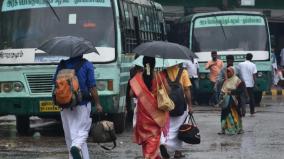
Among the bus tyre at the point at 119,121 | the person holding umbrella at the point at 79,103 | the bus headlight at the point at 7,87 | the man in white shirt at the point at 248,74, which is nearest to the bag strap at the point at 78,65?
the person holding umbrella at the point at 79,103

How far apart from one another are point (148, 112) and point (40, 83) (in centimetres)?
444

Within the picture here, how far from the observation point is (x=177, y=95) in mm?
10117

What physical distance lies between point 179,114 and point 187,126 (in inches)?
7.9

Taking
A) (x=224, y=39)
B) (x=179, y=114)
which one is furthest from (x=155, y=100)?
(x=224, y=39)

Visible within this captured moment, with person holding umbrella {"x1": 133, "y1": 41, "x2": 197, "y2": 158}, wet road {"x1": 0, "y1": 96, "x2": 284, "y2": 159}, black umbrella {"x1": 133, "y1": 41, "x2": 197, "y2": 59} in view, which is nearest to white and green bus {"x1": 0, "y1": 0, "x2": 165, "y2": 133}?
wet road {"x1": 0, "y1": 96, "x2": 284, "y2": 159}

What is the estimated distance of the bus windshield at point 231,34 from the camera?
2305cm

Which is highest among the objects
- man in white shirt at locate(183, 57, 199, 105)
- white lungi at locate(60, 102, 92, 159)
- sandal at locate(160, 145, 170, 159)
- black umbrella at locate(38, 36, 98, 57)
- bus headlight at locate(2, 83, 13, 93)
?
black umbrella at locate(38, 36, 98, 57)

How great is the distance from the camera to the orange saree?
906 cm

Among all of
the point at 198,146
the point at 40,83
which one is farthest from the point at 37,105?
the point at 198,146

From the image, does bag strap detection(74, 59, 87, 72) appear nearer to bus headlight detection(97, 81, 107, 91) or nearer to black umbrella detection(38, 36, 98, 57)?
black umbrella detection(38, 36, 98, 57)

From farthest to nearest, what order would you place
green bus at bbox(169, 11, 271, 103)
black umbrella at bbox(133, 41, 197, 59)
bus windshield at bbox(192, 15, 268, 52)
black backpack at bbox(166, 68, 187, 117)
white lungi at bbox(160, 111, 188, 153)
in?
bus windshield at bbox(192, 15, 268, 52) → green bus at bbox(169, 11, 271, 103) → white lungi at bbox(160, 111, 188, 153) → black backpack at bbox(166, 68, 187, 117) → black umbrella at bbox(133, 41, 197, 59)

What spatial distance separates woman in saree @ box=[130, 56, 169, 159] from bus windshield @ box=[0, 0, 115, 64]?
13.7 feet

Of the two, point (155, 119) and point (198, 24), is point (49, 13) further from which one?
point (198, 24)

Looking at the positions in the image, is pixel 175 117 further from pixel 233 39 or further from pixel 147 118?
pixel 233 39
